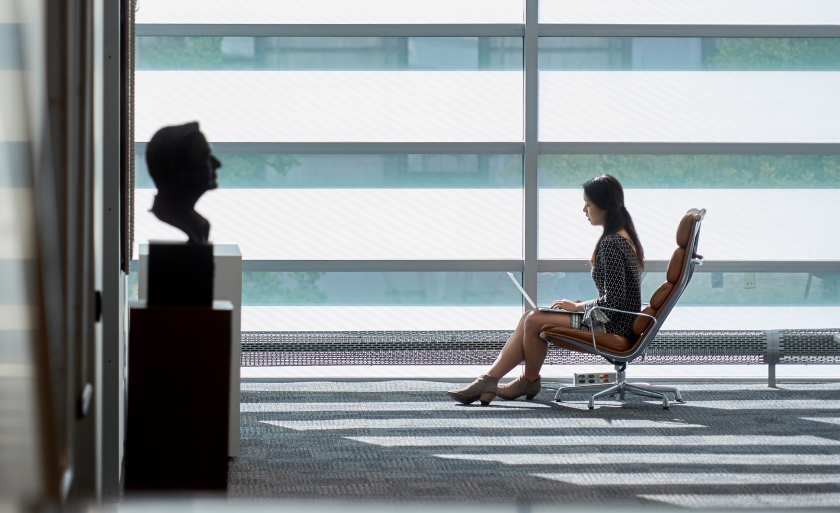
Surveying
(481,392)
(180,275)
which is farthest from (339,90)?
(180,275)

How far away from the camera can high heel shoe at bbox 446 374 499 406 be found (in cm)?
512

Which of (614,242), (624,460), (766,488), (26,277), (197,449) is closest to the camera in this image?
(26,277)

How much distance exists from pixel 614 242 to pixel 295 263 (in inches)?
91.9

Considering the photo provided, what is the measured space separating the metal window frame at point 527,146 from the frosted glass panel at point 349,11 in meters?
0.05

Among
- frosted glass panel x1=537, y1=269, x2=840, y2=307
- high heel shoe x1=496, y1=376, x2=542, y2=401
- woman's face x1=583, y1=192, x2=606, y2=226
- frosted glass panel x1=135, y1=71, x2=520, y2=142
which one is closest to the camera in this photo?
woman's face x1=583, y1=192, x2=606, y2=226

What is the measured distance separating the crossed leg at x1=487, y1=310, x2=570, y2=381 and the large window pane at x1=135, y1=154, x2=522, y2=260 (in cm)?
124

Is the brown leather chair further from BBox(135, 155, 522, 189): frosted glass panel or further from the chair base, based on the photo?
BBox(135, 155, 522, 189): frosted glass panel

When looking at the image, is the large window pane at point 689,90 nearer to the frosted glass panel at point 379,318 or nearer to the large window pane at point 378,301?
the large window pane at point 378,301

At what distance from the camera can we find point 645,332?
4801mm

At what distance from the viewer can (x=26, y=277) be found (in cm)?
153

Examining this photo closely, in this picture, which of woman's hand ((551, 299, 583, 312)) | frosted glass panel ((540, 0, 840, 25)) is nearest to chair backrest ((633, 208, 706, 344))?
woman's hand ((551, 299, 583, 312))

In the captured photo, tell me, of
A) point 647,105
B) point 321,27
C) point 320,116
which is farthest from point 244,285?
point 647,105

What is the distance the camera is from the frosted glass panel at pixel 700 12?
6.21 meters

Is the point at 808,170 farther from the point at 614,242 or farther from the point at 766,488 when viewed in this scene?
the point at 766,488
